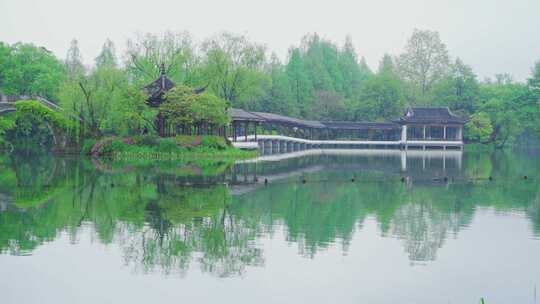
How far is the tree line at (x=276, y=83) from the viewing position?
1996 inches

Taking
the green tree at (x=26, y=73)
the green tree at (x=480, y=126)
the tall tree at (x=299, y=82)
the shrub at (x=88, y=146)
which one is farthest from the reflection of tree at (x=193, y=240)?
the tall tree at (x=299, y=82)

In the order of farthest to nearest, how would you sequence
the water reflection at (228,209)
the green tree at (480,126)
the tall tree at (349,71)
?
the tall tree at (349,71) → the green tree at (480,126) → the water reflection at (228,209)

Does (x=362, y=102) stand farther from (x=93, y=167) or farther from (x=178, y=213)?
(x=178, y=213)

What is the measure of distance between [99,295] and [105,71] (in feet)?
142

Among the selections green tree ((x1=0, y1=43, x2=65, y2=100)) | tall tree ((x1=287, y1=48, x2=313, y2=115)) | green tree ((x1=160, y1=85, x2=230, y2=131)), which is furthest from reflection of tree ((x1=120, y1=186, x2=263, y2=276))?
tall tree ((x1=287, y1=48, x2=313, y2=115))

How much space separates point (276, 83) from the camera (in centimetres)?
8044

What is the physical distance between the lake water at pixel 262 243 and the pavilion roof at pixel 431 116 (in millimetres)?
44315

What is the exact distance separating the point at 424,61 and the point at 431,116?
20.8m

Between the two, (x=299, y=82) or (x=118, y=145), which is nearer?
(x=118, y=145)

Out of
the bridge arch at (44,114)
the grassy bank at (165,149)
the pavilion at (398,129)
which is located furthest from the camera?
the pavilion at (398,129)

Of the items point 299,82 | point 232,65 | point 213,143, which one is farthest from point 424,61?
point 213,143

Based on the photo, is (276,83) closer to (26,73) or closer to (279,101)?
(279,101)

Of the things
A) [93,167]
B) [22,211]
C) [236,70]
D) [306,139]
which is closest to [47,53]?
[236,70]

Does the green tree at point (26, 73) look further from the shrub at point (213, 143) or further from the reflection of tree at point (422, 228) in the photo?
the reflection of tree at point (422, 228)
